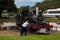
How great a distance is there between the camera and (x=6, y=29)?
17.0 meters

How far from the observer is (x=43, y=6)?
3172 inches

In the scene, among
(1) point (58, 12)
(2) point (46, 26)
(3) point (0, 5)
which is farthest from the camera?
(1) point (58, 12)

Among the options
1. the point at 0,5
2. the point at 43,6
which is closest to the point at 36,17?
the point at 0,5

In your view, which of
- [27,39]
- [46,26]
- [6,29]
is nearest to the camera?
[27,39]

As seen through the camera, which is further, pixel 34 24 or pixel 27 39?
pixel 34 24

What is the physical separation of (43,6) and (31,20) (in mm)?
65904

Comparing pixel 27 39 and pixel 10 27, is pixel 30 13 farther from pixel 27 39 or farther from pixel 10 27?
pixel 27 39

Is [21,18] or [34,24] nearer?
[34,24]

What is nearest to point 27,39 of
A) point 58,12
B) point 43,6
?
point 58,12

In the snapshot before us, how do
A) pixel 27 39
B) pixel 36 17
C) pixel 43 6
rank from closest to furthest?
1. pixel 27 39
2. pixel 36 17
3. pixel 43 6

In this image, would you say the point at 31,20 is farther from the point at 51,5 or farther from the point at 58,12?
the point at 51,5

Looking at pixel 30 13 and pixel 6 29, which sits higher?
pixel 30 13

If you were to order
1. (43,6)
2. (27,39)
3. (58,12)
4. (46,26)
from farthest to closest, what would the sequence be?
(43,6) → (58,12) → (46,26) → (27,39)

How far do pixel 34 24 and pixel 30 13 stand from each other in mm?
1852
